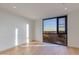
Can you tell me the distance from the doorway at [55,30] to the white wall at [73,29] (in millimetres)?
718

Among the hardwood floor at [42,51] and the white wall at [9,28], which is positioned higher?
the white wall at [9,28]

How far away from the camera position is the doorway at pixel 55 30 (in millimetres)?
9320

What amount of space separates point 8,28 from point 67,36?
3.88 meters

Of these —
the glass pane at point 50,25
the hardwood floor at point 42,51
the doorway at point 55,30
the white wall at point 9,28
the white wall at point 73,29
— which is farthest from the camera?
the glass pane at point 50,25

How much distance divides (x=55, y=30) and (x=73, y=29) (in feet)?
7.51

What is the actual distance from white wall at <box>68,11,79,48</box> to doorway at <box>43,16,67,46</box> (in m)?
0.72

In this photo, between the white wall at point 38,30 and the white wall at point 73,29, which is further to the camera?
the white wall at point 38,30

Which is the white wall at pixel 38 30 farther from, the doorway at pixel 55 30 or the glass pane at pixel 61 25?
the glass pane at pixel 61 25

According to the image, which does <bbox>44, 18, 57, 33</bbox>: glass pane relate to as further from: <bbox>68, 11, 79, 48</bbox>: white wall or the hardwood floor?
the hardwood floor

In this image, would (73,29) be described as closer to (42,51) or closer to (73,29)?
(73,29)

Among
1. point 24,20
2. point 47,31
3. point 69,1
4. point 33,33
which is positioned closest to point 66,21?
point 47,31

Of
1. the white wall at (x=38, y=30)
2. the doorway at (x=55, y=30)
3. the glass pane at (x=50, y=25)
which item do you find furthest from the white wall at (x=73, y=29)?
the white wall at (x=38, y=30)

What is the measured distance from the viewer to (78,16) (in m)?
7.82

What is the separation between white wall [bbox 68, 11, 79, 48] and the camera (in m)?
7.89
